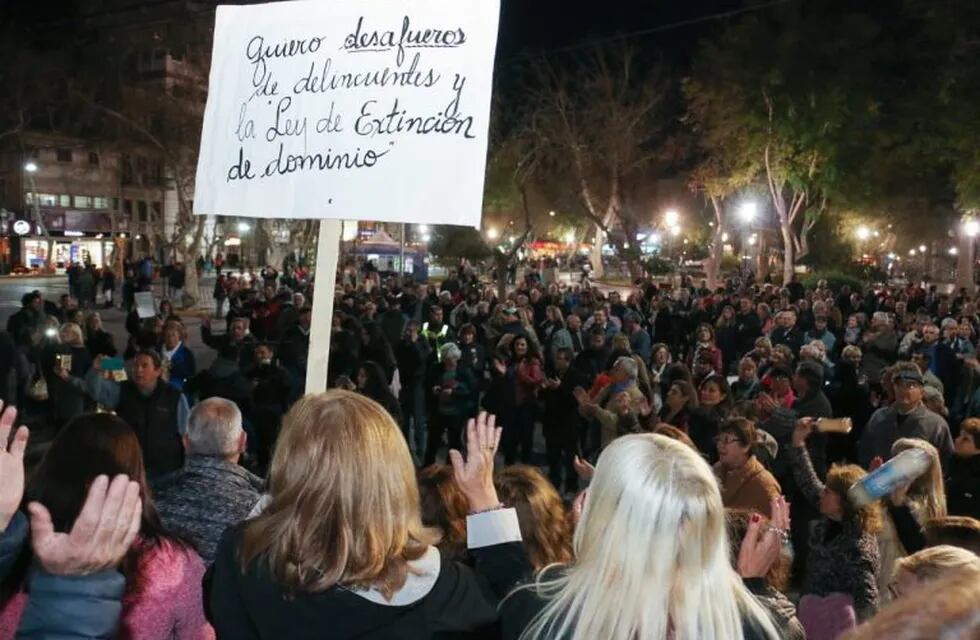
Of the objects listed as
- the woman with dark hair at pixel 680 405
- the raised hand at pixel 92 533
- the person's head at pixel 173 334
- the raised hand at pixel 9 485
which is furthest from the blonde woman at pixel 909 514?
the person's head at pixel 173 334

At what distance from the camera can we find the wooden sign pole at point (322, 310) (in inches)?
145

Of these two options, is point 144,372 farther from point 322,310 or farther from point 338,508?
point 338,508

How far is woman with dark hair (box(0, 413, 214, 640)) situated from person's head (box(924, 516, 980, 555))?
9.45 feet

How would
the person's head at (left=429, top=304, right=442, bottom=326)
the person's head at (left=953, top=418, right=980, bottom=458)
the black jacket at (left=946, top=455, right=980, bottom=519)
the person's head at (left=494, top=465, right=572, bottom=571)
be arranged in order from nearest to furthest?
the person's head at (left=494, top=465, right=572, bottom=571) → the black jacket at (left=946, top=455, right=980, bottom=519) → the person's head at (left=953, top=418, right=980, bottom=458) → the person's head at (left=429, top=304, right=442, bottom=326)

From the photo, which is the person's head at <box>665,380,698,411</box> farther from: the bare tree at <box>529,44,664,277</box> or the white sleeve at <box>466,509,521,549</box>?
the bare tree at <box>529,44,664,277</box>

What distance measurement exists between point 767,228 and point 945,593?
173 ft

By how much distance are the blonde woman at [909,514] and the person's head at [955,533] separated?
1.38 feet

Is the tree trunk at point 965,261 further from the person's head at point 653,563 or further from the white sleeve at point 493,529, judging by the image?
the person's head at point 653,563

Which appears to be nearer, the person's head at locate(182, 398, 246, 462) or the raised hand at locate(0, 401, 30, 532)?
the raised hand at locate(0, 401, 30, 532)

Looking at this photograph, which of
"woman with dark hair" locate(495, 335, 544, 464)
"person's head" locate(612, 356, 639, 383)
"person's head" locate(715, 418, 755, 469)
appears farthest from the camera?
"woman with dark hair" locate(495, 335, 544, 464)

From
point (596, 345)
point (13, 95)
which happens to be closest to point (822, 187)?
point (596, 345)

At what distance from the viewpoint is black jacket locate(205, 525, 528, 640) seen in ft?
6.73

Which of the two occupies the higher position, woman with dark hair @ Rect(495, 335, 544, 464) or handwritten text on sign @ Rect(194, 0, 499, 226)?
handwritten text on sign @ Rect(194, 0, 499, 226)

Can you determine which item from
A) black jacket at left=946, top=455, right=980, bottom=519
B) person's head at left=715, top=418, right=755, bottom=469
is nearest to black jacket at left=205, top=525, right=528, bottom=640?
person's head at left=715, top=418, right=755, bottom=469
